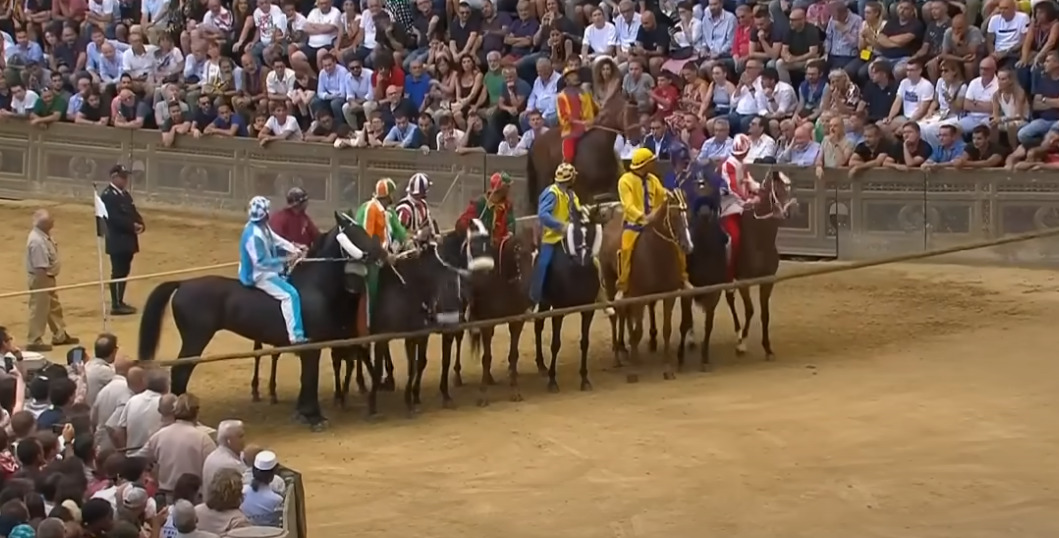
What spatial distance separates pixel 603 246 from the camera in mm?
20688

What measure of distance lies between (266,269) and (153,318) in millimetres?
1152

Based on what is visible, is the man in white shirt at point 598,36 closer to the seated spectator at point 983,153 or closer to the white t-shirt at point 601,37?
the white t-shirt at point 601,37

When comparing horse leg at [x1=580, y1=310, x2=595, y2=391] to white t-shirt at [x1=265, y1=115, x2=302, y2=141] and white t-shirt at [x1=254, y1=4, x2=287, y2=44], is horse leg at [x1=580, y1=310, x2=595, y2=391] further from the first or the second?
white t-shirt at [x1=254, y1=4, x2=287, y2=44]

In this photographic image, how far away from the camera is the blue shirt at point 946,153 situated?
24.2 meters

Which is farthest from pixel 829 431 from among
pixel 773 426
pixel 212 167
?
pixel 212 167

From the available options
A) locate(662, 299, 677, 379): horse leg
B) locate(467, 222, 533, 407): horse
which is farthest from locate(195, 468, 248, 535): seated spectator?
locate(662, 299, 677, 379): horse leg

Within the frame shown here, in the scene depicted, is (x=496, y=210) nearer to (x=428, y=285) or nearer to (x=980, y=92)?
(x=428, y=285)

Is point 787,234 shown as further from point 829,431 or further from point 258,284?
point 258,284

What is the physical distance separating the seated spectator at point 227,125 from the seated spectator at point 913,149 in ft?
33.1

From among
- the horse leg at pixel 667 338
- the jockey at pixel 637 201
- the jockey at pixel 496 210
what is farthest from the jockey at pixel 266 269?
the horse leg at pixel 667 338

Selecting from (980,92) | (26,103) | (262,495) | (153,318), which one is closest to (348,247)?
(153,318)

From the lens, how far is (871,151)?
24.7m

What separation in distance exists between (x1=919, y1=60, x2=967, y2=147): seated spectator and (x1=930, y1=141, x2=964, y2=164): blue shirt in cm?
12

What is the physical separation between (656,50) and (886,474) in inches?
452
